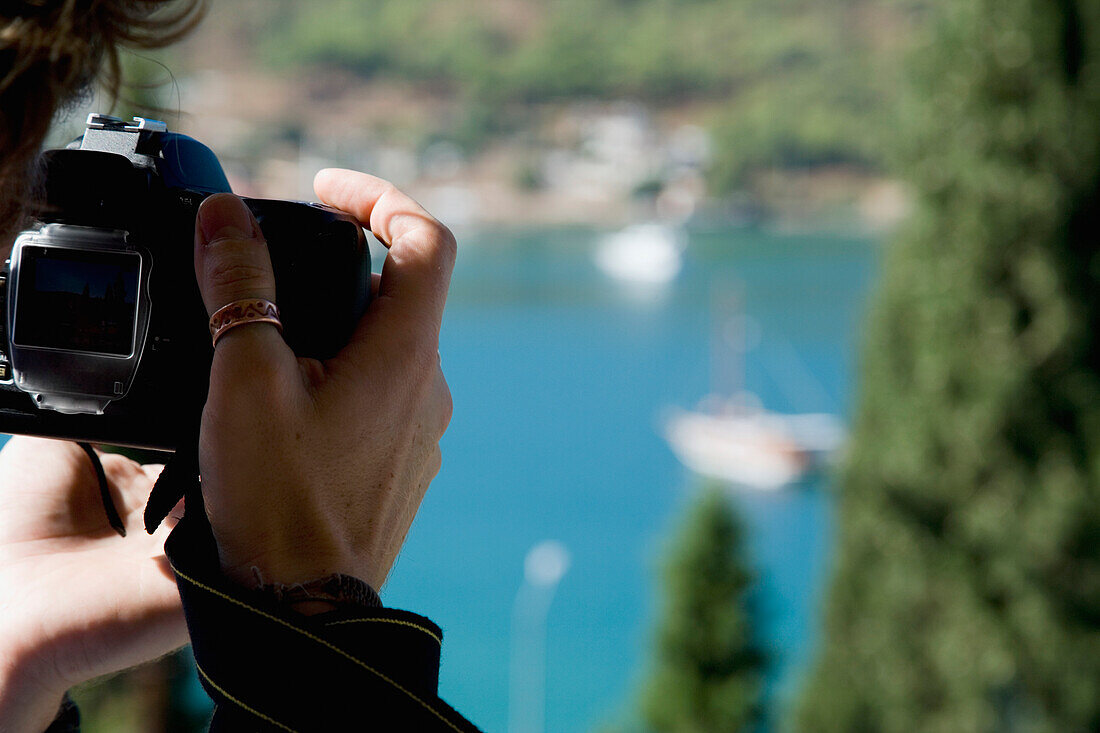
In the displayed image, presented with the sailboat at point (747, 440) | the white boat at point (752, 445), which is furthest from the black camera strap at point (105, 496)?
the white boat at point (752, 445)

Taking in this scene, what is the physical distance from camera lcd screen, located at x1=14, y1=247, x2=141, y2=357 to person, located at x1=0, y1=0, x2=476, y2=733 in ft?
0.13

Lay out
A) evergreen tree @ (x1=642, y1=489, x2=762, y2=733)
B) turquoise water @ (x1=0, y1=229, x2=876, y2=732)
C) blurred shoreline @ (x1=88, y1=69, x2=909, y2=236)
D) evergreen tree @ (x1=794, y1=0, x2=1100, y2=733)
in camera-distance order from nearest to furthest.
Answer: evergreen tree @ (x1=794, y1=0, x2=1100, y2=733) → evergreen tree @ (x1=642, y1=489, x2=762, y2=733) → blurred shoreline @ (x1=88, y1=69, x2=909, y2=236) → turquoise water @ (x1=0, y1=229, x2=876, y2=732)

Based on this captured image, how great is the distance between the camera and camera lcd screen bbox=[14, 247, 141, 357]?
19.7 inches

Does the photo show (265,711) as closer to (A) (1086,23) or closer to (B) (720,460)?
(A) (1086,23)

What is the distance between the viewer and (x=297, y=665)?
41 cm

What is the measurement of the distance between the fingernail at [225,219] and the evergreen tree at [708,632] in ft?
16.5

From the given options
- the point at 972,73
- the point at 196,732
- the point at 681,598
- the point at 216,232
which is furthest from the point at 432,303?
the point at 681,598

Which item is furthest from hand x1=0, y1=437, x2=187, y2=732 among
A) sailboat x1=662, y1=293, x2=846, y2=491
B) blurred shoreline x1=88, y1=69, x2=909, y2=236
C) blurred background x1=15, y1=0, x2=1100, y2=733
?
sailboat x1=662, y1=293, x2=846, y2=491

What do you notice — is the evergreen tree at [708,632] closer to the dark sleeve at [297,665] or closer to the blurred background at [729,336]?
the blurred background at [729,336]

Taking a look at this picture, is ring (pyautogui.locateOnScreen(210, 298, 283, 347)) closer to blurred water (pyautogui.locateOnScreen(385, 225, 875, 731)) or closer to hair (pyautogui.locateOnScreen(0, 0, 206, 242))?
hair (pyautogui.locateOnScreen(0, 0, 206, 242))

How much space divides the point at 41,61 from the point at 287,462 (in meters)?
0.18

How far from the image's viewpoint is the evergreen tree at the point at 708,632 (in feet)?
17.8

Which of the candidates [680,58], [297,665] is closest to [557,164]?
[680,58]

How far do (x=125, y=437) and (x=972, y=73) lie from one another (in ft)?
11.7
